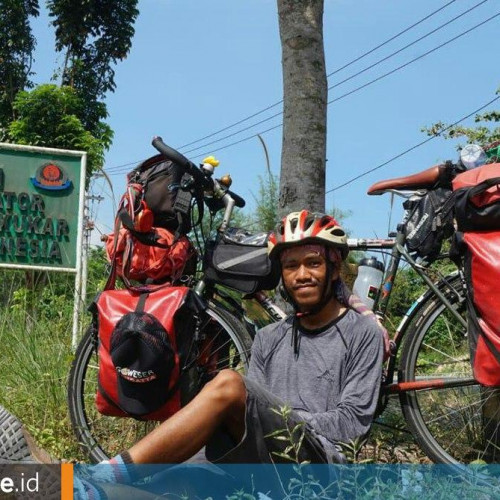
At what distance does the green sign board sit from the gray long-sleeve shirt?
4105mm

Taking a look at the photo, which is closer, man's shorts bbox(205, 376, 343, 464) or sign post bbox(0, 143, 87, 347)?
man's shorts bbox(205, 376, 343, 464)

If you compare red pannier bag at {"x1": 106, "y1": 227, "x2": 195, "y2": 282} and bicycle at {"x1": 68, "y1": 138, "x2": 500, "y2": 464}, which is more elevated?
red pannier bag at {"x1": 106, "y1": 227, "x2": 195, "y2": 282}

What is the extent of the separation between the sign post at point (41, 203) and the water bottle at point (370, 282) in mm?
3617

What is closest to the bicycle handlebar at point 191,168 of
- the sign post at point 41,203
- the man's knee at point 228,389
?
the man's knee at point 228,389

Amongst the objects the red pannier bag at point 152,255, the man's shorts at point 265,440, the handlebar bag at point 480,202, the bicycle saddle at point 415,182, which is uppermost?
the bicycle saddle at point 415,182

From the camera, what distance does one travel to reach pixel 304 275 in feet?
12.0

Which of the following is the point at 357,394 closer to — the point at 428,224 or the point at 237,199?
the point at 428,224

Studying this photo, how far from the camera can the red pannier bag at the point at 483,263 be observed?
3635mm

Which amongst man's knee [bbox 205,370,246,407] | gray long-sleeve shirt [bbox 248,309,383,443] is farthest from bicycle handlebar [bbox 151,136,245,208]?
man's knee [bbox 205,370,246,407]

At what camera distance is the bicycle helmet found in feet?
12.2

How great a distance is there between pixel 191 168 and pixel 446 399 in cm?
162

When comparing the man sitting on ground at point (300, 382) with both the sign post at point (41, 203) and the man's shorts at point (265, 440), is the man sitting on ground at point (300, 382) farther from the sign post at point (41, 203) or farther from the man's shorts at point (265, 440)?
the sign post at point (41, 203)

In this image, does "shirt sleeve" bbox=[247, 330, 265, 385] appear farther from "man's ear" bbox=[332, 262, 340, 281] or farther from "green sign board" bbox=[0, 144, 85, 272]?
"green sign board" bbox=[0, 144, 85, 272]

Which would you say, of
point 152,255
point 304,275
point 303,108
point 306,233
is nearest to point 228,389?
point 304,275
